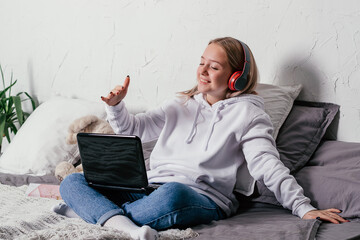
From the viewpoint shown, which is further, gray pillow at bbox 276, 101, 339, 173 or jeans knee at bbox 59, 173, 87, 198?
gray pillow at bbox 276, 101, 339, 173

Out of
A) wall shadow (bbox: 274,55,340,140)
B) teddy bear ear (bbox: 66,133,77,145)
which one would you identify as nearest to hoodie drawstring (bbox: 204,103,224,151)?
wall shadow (bbox: 274,55,340,140)

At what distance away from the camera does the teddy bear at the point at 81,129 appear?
204 centimetres

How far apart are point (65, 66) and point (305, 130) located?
128 cm

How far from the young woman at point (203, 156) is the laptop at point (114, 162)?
0.04 metres

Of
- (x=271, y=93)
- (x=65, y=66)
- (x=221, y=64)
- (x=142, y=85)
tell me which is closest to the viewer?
(x=221, y=64)

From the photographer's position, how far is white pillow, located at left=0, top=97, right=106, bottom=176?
2.24 metres

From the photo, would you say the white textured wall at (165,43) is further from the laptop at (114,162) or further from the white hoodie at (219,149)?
the laptop at (114,162)

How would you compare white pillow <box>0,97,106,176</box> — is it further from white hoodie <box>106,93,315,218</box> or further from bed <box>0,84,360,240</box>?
white hoodie <box>106,93,315,218</box>

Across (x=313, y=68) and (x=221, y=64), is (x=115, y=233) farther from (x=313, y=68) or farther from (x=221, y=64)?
(x=313, y=68)

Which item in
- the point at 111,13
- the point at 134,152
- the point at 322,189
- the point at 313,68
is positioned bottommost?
the point at 322,189

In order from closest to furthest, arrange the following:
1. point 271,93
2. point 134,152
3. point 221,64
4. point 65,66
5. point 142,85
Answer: point 134,152, point 221,64, point 271,93, point 142,85, point 65,66

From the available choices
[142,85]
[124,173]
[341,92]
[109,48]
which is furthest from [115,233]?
[109,48]

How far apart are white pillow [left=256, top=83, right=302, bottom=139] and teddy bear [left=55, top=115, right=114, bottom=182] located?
0.57 m

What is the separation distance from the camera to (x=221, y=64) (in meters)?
1.71
